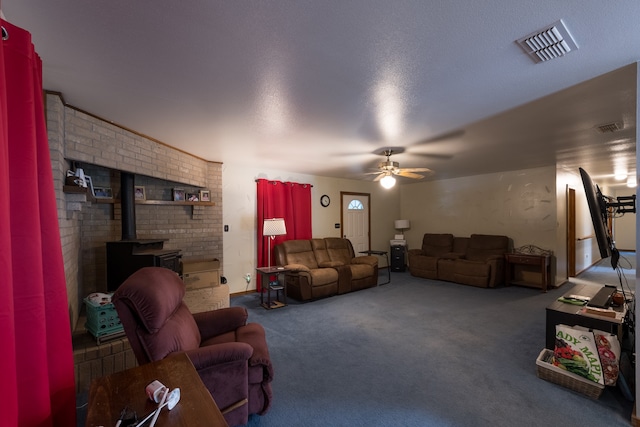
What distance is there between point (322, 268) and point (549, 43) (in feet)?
13.7

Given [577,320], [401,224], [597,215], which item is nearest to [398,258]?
[401,224]

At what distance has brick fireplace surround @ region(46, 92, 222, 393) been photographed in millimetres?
2211

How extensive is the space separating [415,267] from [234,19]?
19.9 feet

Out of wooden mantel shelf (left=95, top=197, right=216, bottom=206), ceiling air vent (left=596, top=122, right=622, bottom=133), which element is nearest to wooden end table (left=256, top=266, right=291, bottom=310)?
wooden mantel shelf (left=95, top=197, right=216, bottom=206)

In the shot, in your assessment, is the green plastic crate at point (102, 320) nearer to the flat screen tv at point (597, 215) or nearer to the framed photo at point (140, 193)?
the framed photo at point (140, 193)

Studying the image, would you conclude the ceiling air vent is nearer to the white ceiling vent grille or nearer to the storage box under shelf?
the white ceiling vent grille

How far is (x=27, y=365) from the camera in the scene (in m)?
1.09

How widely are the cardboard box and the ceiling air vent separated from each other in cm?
494

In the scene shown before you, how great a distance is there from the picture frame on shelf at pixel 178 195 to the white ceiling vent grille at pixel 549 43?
418 cm

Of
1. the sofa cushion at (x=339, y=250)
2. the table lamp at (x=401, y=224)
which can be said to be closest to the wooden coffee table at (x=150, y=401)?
the sofa cushion at (x=339, y=250)

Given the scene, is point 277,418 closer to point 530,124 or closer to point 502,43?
point 502,43

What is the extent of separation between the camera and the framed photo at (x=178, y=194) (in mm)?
4154

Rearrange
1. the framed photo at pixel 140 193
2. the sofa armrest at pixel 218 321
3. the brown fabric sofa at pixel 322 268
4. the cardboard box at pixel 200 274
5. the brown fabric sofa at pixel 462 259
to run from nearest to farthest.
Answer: the sofa armrest at pixel 218 321 → the framed photo at pixel 140 193 → the cardboard box at pixel 200 274 → the brown fabric sofa at pixel 322 268 → the brown fabric sofa at pixel 462 259

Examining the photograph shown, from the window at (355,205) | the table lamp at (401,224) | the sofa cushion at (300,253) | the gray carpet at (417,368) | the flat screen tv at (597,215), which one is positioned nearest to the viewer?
the gray carpet at (417,368)
